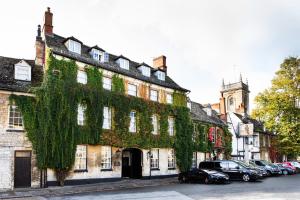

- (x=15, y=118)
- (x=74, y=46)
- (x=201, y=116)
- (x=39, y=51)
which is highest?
(x=74, y=46)

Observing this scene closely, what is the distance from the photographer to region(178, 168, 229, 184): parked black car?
2516cm

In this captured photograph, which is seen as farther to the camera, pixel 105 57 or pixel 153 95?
pixel 153 95

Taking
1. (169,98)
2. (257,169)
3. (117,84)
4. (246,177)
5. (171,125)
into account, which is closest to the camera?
(246,177)

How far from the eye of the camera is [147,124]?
30.3 m

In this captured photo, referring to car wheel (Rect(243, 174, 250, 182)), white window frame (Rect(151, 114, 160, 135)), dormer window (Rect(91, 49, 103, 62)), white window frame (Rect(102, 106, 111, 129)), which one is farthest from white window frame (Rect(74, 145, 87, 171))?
car wheel (Rect(243, 174, 250, 182))

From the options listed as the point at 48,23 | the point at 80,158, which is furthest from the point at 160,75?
A: the point at 80,158

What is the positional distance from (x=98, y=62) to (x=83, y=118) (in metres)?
5.49

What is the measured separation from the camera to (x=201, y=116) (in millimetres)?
39969

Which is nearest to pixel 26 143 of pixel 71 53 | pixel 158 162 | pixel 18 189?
pixel 18 189

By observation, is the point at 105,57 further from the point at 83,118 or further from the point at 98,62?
the point at 83,118

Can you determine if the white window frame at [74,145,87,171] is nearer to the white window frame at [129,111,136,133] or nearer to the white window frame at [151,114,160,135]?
the white window frame at [129,111,136,133]

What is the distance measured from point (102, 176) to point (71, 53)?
10495 millimetres

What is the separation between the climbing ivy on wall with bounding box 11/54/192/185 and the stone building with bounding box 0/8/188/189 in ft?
1.74

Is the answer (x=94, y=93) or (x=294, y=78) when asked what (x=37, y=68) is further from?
(x=294, y=78)
